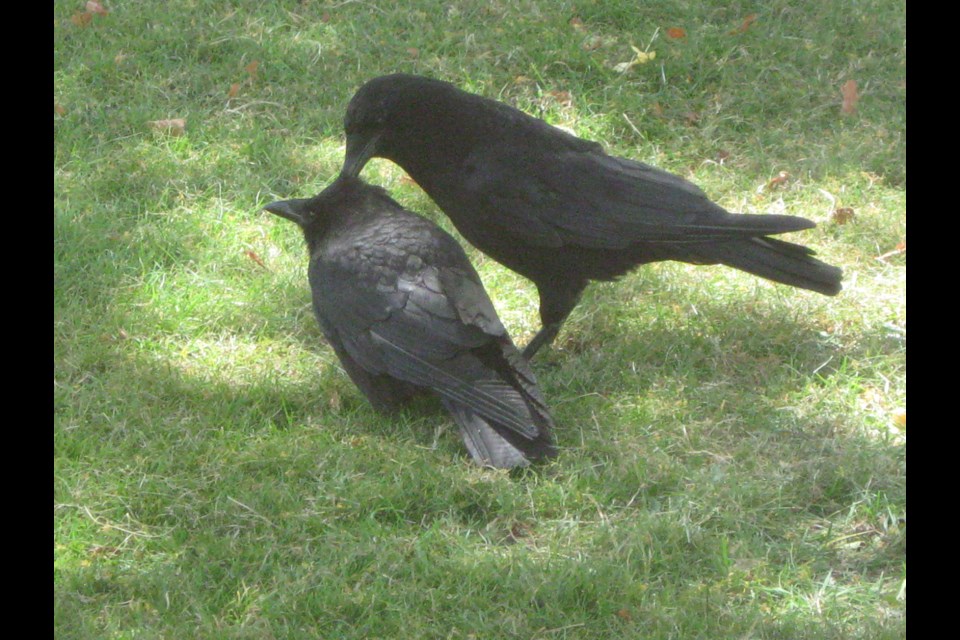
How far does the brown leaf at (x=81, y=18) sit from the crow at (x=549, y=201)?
3090 millimetres

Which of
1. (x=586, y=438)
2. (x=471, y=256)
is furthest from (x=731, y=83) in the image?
Answer: (x=586, y=438)

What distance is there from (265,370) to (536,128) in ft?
5.13

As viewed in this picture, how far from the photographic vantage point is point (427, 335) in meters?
4.32

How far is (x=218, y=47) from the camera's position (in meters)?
7.02

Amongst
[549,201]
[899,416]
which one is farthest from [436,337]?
[899,416]

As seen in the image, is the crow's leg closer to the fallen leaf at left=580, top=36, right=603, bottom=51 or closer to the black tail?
the black tail

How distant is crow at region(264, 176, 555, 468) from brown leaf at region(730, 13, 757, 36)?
3129 mm

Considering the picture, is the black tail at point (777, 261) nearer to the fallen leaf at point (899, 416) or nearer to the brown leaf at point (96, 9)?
the fallen leaf at point (899, 416)

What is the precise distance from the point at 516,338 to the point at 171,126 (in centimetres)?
258

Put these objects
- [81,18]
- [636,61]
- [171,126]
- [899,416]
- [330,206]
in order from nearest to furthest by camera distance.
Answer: [899,416] → [330,206] → [171,126] → [636,61] → [81,18]

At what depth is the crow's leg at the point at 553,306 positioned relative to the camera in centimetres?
484

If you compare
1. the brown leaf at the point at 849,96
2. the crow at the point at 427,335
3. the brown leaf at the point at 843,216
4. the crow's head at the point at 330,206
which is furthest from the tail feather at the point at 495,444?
the brown leaf at the point at 849,96

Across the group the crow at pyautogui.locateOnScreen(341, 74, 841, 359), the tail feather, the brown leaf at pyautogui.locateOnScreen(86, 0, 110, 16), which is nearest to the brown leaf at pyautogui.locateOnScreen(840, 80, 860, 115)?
the crow at pyautogui.locateOnScreen(341, 74, 841, 359)

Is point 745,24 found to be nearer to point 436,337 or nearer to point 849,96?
point 849,96
